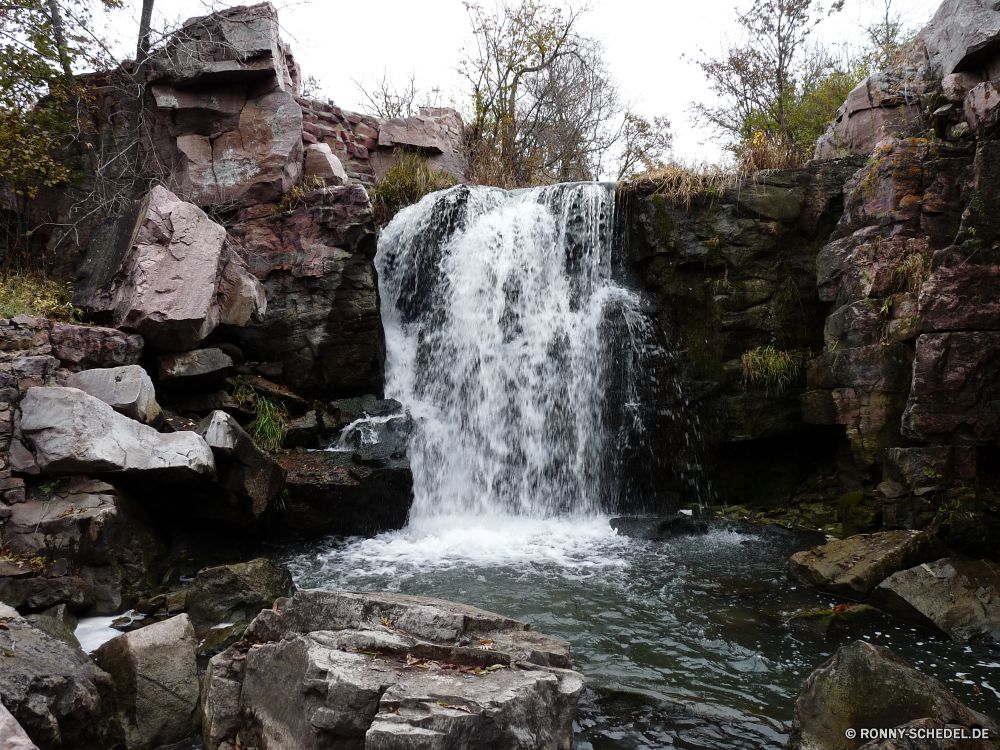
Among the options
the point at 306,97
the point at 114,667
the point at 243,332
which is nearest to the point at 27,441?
the point at 114,667

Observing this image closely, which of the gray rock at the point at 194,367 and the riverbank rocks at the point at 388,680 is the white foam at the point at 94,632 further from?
the gray rock at the point at 194,367

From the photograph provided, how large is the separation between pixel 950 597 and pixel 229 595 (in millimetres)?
5655

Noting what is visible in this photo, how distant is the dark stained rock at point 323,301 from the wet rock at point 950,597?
653cm

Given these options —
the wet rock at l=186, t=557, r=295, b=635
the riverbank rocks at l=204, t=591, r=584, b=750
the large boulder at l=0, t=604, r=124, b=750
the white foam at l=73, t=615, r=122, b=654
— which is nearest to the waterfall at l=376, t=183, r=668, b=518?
the wet rock at l=186, t=557, r=295, b=635

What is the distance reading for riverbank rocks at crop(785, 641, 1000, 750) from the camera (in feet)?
10.5

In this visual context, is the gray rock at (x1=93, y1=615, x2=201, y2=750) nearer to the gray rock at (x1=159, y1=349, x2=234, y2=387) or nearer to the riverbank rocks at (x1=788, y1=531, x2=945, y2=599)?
the gray rock at (x1=159, y1=349, x2=234, y2=387)

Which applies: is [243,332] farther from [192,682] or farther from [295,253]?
[192,682]

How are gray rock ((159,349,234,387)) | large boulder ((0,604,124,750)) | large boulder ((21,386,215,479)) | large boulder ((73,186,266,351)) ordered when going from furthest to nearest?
gray rock ((159,349,234,387)), large boulder ((73,186,266,351)), large boulder ((21,386,215,479)), large boulder ((0,604,124,750))

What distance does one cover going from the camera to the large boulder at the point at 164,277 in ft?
23.0

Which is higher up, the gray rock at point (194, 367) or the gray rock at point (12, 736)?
the gray rock at point (194, 367)

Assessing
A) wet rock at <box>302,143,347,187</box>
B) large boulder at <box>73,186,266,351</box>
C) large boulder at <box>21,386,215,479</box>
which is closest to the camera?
large boulder at <box>21,386,215,479</box>

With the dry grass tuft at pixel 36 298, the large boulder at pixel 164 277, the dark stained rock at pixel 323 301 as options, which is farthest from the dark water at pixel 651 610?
the dry grass tuft at pixel 36 298

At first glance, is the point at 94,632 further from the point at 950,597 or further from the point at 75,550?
the point at 950,597

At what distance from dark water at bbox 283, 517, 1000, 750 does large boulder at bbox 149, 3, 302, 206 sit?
6.07 metres
